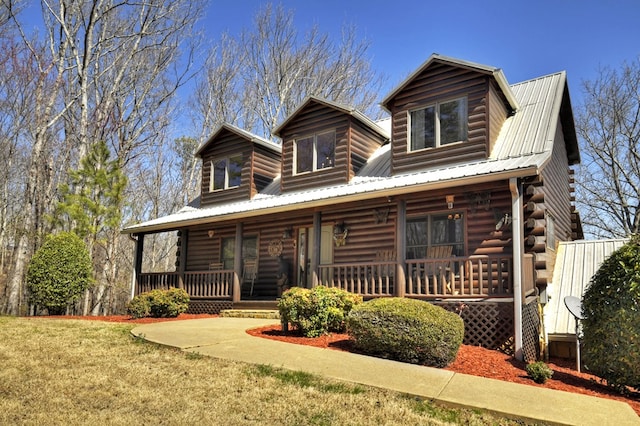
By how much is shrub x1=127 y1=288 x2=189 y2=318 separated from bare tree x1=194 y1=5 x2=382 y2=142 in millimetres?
15572

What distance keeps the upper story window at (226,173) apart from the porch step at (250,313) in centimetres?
506

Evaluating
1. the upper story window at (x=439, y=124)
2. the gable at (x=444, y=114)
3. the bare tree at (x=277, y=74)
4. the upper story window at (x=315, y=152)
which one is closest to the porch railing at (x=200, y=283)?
the upper story window at (x=315, y=152)

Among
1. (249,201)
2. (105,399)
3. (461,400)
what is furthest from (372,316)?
(249,201)

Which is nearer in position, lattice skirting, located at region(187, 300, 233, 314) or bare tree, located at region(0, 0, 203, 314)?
lattice skirting, located at region(187, 300, 233, 314)

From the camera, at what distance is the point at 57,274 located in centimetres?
1403

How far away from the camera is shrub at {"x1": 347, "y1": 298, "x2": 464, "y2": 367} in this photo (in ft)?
22.6

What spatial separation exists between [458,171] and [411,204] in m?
1.83

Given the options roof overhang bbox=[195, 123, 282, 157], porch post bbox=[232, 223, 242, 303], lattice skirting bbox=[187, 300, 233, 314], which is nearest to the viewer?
porch post bbox=[232, 223, 242, 303]

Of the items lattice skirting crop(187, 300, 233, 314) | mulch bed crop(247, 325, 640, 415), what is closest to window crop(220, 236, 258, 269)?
lattice skirting crop(187, 300, 233, 314)

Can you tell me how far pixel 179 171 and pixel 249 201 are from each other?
15988 mm

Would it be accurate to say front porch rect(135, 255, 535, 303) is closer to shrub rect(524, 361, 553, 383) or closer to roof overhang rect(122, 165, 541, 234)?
roof overhang rect(122, 165, 541, 234)

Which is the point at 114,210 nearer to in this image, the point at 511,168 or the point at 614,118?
the point at 511,168

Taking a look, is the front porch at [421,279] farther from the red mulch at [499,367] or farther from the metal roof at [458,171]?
the metal roof at [458,171]

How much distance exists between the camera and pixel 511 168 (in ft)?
29.1
